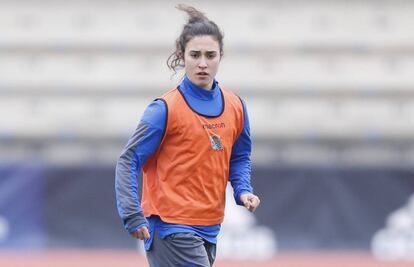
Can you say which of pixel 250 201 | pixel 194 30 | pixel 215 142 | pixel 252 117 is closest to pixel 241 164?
pixel 250 201

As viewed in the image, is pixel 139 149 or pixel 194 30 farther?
pixel 194 30

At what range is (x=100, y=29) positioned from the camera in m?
18.6

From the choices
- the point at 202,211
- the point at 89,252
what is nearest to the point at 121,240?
the point at 89,252

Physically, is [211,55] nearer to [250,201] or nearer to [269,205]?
[250,201]

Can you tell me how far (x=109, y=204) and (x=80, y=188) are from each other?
42 cm

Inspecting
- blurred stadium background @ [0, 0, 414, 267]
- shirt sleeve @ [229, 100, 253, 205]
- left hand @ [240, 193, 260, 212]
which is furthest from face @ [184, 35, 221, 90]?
blurred stadium background @ [0, 0, 414, 267]

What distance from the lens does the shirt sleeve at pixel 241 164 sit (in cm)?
521

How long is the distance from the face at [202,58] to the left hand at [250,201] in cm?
58

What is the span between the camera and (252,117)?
17266mm

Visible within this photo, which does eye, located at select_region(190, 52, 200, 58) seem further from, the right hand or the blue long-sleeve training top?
the right hand

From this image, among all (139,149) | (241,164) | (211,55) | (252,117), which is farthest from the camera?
(252,117)

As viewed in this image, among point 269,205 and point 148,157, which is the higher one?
point 148,157

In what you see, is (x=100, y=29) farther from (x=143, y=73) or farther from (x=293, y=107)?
(x=293, y=107)

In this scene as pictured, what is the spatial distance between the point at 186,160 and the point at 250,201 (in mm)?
389
